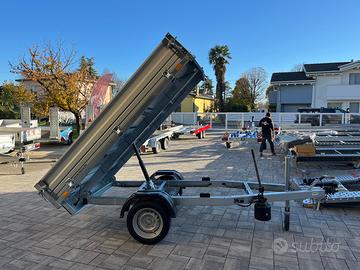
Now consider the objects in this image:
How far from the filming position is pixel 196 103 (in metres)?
46.9

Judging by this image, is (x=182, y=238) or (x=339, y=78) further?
(x=339, y=78)

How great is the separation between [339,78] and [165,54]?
3176 cm

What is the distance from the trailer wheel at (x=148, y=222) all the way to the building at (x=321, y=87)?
30.4 meters

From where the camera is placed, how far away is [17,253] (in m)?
3.72

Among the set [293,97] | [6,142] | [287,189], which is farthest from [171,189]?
[293,97]

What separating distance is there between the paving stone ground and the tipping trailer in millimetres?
418

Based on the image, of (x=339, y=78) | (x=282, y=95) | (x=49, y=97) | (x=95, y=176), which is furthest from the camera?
(x=282, y=95)

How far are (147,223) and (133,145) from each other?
1.19 metres

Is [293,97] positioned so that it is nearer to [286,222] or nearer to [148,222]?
[286,222]

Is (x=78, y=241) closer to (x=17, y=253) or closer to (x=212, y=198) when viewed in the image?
(x=17, y=253)

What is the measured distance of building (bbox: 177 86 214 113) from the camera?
43244 millimetres

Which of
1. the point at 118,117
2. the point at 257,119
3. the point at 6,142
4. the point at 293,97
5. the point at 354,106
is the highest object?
the point at 293,97

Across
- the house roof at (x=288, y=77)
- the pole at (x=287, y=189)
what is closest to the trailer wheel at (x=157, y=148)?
the pole at (x=287, y=189)

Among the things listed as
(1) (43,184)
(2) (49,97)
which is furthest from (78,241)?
(2) (49,97)
